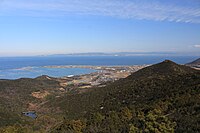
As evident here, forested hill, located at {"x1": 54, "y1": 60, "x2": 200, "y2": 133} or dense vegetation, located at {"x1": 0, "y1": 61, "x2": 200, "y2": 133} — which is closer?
forested hill, located at {"x1": 54, "y1": 60, "x2": 200, "y2": 133}

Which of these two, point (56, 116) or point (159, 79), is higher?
point (159, 79)

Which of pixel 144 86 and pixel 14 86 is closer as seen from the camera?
pixel 144 86

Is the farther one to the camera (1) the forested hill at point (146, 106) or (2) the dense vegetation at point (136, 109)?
(2) the dense vegetation at point (136, 109)

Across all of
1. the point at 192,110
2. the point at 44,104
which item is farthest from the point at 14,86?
the point at 192,110

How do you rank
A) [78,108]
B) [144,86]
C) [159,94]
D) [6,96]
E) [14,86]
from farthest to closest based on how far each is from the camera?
[14,86] → [6,96] → [78,108] → [144,86] → [159,94]

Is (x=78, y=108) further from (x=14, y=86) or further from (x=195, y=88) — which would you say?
(x=14, y=86)

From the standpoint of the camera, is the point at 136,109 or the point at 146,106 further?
the point at 136,109

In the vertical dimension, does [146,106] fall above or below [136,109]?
above

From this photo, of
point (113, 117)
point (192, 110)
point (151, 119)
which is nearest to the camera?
point (151, 119)
